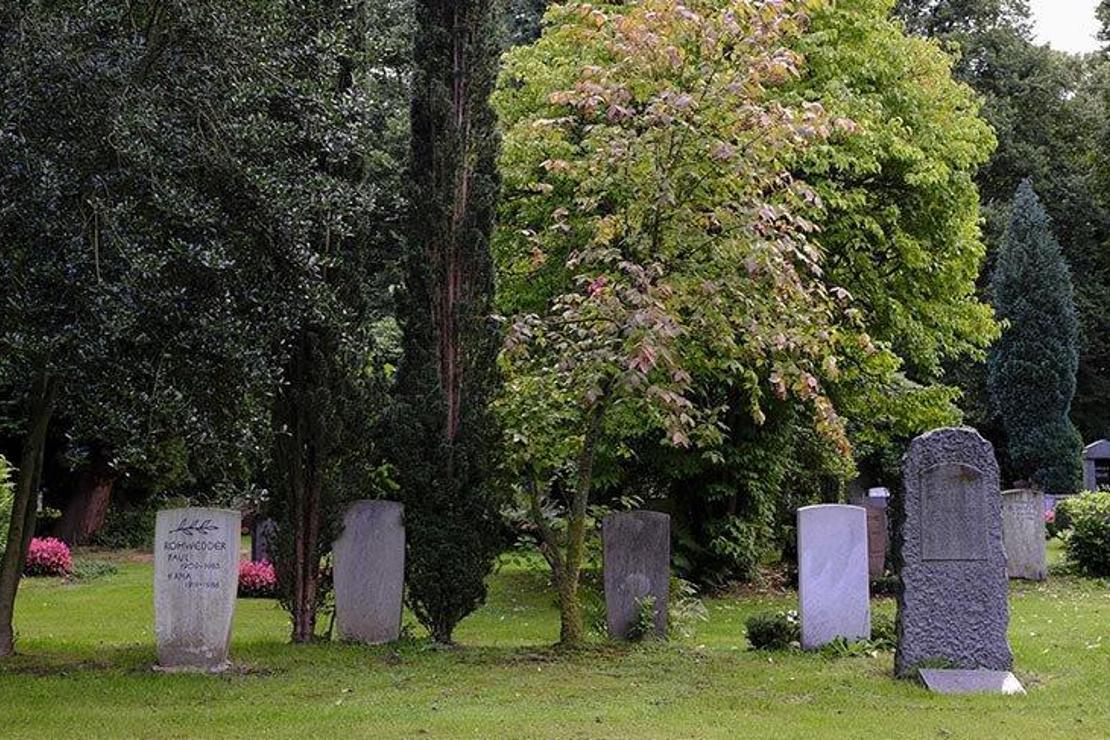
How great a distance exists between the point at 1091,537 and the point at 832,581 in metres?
11.2

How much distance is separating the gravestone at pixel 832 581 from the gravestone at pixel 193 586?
5.44 m

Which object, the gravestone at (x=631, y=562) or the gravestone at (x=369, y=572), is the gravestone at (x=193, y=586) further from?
the gravestone at (x=631, y=562)

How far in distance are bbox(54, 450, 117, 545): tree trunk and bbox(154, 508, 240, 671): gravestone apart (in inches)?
732

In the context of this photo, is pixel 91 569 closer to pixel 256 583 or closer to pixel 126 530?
pixel 256 583

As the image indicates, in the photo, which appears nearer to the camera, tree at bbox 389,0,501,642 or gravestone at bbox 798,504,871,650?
gravestone at bbox 798,504,871,650

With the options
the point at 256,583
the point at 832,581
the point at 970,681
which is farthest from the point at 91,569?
the point at 970,681

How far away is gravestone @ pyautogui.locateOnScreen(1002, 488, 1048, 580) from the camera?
20.9 metres

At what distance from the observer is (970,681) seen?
33.9ft

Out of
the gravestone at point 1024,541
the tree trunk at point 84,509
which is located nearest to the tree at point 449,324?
the gravestone at point 1024,541

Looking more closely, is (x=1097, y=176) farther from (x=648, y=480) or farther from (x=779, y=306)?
(x=779, y=306)

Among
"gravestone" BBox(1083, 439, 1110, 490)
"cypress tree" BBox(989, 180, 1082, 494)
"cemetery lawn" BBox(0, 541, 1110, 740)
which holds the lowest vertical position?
"cemetery lawn" BBox(0, 541, 1110, 740)

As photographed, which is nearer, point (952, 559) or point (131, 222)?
point (131, 222)

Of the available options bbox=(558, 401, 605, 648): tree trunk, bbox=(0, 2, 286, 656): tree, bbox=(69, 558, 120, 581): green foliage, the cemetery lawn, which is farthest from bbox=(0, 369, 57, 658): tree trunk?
bbox=(69, 558, 120, 581): green foliage
